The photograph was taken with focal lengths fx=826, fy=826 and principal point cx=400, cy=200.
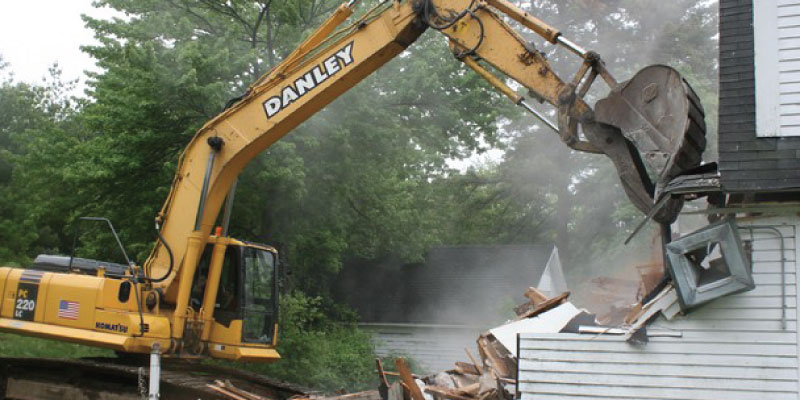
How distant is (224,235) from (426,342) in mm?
14063

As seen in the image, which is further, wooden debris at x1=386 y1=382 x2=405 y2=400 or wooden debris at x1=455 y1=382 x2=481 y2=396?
wooden debris at x1=455 y1=382 x2=481 y2=396

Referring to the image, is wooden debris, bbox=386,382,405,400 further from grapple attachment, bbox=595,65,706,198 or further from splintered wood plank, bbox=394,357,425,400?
grapple attachment, bbox=595,65,706,198

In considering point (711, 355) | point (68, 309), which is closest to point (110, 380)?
point (68, 309)

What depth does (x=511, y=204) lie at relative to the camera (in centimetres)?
3141

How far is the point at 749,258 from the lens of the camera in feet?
25.4

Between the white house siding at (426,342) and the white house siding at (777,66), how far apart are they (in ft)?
51.1

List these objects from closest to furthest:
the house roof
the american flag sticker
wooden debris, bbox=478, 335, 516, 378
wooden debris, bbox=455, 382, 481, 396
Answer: the american flag sticker
wooden debris, bbox=455, 382, 481, 396
wooden debris, bbox=478, 335, 516, 378
the house roof

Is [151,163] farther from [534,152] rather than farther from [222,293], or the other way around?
[534,152]

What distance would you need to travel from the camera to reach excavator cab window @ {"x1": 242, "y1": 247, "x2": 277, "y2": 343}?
1032 cm

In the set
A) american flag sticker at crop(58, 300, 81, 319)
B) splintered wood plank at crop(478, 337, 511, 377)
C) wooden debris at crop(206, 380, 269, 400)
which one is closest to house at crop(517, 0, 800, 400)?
splintered wood plank at crop(478, 337, 511, 377)

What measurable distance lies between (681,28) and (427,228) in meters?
10.9

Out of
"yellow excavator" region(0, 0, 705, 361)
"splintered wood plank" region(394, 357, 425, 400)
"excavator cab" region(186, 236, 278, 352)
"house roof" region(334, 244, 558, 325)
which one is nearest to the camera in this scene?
"yellow excavator" region(0, 0, 705, 361)

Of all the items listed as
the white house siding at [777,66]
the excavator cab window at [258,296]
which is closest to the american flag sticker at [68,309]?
the excavator cab window at [258,296]

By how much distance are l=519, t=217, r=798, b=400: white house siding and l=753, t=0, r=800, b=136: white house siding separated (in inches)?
36.5
